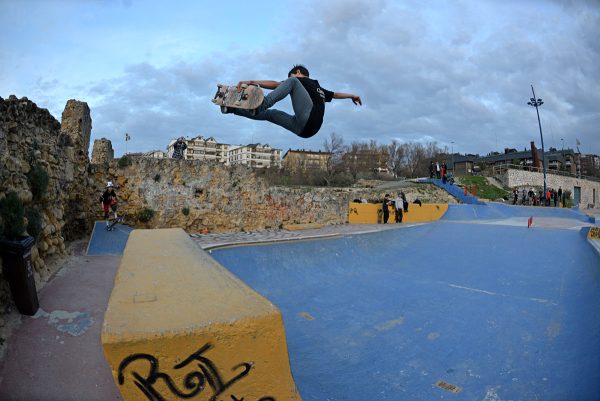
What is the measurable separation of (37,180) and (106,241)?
321 cm

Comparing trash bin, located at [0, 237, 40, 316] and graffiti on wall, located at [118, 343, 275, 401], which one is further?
trash bin, located at [0, 237, 40, 316]

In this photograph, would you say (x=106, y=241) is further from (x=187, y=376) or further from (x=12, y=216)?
(x=187, y=376)

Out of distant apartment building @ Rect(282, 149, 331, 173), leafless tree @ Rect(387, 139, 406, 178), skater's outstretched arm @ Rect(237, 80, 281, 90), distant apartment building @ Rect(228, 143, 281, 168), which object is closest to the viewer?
skater's outstretched arm @ Rect(237, 80, 281, 90)

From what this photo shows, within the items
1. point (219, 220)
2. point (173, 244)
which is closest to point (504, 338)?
point (173, 244)

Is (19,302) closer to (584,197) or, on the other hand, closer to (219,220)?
(219,220)

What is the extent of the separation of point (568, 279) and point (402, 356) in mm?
4224

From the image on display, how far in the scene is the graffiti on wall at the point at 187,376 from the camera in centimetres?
167

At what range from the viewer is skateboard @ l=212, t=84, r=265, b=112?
3.99 metres

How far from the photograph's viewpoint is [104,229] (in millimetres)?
9312

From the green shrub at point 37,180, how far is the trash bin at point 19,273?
2069 millimetres

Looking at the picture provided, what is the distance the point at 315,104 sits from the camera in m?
3.92

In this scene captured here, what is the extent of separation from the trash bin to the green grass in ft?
95.1

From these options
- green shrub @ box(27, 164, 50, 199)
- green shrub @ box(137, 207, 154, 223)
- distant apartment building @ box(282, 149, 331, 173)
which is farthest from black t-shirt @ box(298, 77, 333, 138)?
distant apartment building @ box(282, 149, 331, 173)

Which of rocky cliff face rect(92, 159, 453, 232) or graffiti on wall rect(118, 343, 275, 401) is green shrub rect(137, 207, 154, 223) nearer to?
rocky cliff face rect(92, 159, 453, 232)
